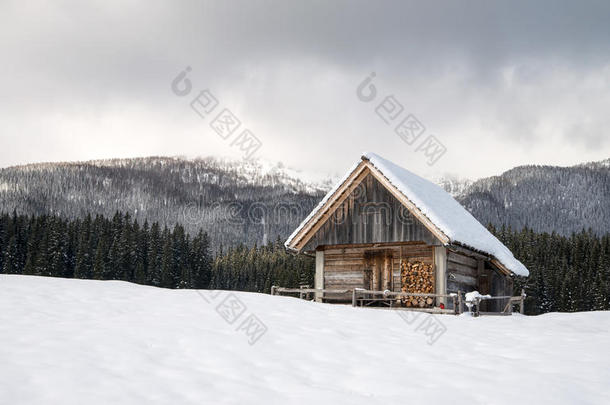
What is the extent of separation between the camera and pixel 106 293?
612 inches

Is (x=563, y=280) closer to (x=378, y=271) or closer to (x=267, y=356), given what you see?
(x=378, y=271)

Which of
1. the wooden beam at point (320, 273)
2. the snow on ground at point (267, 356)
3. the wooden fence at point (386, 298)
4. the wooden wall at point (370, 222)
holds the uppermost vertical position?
the wooden wall at point (370, 222)

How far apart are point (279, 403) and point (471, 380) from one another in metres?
3.45

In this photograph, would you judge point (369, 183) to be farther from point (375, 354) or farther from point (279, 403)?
point (279, 403)

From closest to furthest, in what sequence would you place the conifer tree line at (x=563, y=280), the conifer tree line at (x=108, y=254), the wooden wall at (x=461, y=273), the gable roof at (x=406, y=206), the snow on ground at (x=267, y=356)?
the snow on ground at (x=267, y=356)
the gable roof at (x=406, y=206)
the wooden wall at (x=461, y=273)
the conifer tree line at (x=563, y=280)
the conifer tree line at (x=108, y=254)

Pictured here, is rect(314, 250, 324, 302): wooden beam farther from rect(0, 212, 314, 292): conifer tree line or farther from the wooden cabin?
rect(0, 212, 314, 292): conifer tree line

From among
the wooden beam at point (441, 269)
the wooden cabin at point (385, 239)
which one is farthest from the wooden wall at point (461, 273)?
the wooden beam at point (441, 269)

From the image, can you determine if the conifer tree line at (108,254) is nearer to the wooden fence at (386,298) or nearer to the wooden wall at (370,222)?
the wooden fence at (386,298)

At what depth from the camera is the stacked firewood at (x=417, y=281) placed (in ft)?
66.2

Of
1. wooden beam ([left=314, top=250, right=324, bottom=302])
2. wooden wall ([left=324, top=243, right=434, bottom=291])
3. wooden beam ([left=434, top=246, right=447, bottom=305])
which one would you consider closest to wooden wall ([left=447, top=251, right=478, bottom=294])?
wooden beam ([left=434, top=246, right=447, bottom=305])

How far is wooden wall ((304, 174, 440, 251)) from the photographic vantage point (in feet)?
66.1

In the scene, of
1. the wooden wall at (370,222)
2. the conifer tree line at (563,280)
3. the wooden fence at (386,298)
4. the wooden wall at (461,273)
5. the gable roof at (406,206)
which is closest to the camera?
the wooden fence at (386,298)

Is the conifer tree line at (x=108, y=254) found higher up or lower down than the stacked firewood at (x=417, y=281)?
higher up

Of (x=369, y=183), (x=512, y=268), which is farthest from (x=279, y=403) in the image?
(x=512, y=268)
